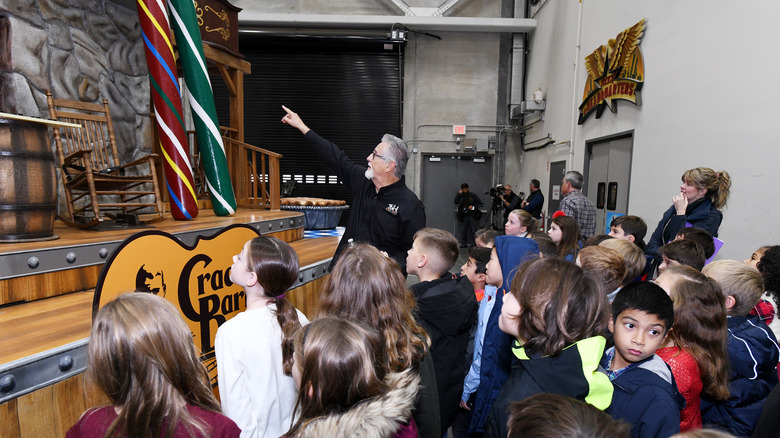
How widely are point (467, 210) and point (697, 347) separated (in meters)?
7.48

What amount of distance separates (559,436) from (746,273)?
1.52 meters

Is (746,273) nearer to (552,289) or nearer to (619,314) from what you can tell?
(619,314)

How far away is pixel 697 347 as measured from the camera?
4.50 feet

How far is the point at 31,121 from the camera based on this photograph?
2.12m

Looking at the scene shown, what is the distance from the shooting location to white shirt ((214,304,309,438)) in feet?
4.27

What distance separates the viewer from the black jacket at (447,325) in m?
1.57

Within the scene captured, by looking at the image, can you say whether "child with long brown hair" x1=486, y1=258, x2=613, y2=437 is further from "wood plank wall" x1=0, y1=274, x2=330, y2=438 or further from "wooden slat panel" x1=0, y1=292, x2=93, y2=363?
"wooden slat panel" x1=0, y1=292, x2=93, y2=363

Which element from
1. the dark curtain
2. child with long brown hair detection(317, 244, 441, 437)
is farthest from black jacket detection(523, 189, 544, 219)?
child with long brown hair detection(317, 244, 441, 437)

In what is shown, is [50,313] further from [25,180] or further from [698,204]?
[698,204]

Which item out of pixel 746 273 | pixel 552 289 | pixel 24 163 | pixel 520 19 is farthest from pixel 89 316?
pixel 520 19

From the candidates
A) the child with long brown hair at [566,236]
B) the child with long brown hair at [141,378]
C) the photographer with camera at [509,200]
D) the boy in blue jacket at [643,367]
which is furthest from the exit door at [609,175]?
the child with long brown hair at [141,378]

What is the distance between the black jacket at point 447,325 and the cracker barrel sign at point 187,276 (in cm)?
99

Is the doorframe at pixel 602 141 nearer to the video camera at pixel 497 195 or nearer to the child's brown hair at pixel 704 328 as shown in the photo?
the video camera at pixel 497 195

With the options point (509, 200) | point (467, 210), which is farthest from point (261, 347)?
point (467, 210)
